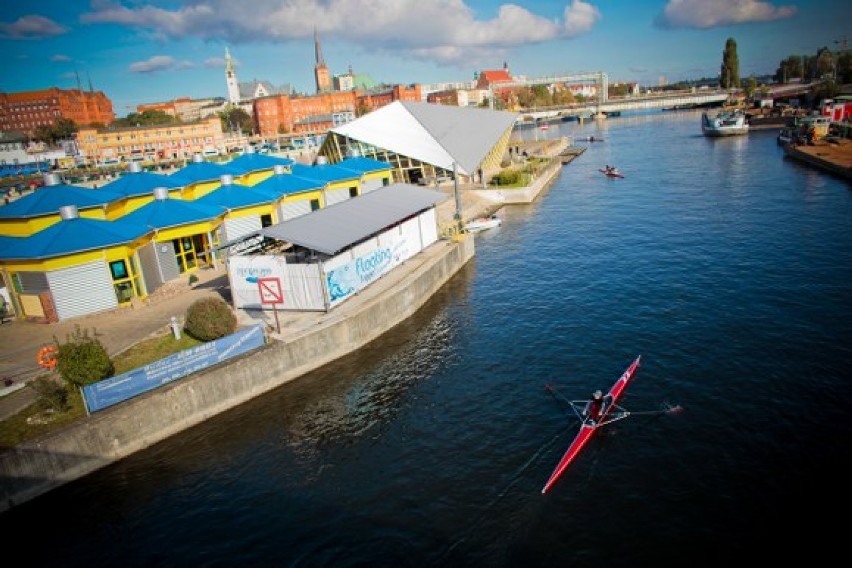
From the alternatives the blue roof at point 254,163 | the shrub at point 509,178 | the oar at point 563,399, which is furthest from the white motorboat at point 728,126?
the oar at point 563,399

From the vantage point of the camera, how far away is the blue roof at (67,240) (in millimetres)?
25188

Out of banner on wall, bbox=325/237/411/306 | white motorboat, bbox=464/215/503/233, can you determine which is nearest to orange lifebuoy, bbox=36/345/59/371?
banner on wall, bbox=325/237/411/306

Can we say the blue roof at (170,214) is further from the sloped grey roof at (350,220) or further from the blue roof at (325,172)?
the blue roof at (325,172)

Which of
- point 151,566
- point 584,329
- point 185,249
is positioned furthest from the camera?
point 185,249

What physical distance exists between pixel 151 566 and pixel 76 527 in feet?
11.4

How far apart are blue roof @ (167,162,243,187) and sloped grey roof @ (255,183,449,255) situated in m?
16.5

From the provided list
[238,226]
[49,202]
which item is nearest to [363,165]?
[238,226]

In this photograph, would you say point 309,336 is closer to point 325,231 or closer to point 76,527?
point 325,231

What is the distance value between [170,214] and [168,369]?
661 inches

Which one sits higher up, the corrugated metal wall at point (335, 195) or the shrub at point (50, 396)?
the corrugated metal wall at point (335, 195)

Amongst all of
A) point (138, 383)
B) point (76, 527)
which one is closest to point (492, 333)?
point (138, 383)

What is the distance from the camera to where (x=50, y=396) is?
17.9 meters

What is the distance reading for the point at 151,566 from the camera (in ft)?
45.6

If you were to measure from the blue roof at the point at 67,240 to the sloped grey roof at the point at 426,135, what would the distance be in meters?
38.6
